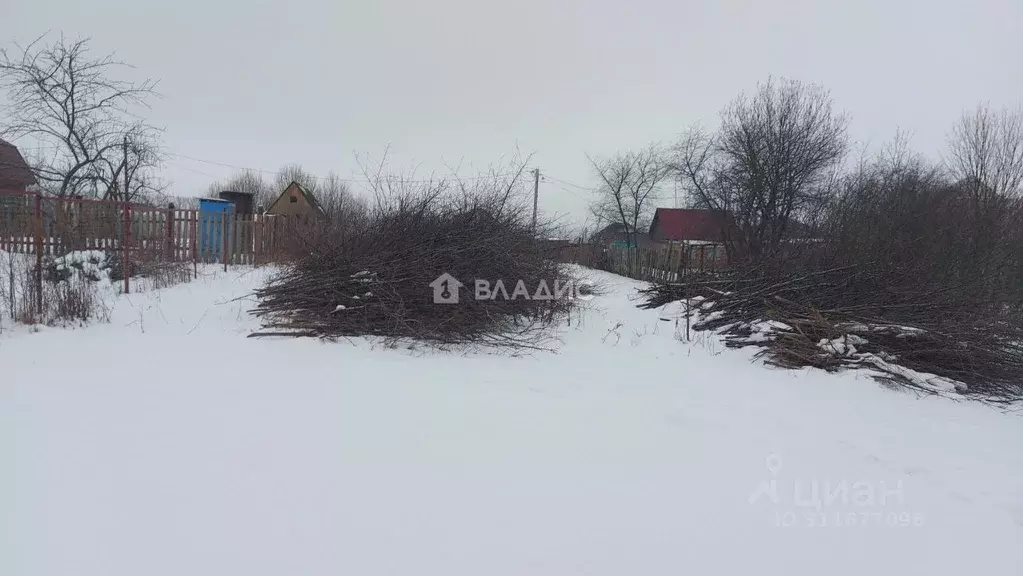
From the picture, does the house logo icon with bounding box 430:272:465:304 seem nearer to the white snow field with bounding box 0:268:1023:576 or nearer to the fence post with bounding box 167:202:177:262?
the white snow field with bounding box 0:268:1023:576

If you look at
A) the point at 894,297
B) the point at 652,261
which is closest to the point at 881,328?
the point at 894,297

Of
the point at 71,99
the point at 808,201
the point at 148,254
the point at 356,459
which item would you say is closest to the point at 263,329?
the point at 356,459

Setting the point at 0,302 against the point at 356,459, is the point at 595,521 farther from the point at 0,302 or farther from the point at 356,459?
the point at 0,302

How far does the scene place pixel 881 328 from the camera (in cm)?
528

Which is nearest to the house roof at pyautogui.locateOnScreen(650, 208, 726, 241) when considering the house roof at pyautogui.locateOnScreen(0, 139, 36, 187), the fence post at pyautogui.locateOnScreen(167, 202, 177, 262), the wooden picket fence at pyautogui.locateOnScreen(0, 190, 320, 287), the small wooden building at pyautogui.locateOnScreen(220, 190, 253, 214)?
the wooden picket fence at pyautogui.locateOnScreen(0, 190, 320, 287)

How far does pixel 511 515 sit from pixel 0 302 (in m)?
7.29

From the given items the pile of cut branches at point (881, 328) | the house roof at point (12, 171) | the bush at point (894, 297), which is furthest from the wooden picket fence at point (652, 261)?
the house roof at point (12, 171)

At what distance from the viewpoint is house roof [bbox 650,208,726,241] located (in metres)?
18.2

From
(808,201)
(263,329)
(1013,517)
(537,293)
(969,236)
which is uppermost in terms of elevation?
(808,201)

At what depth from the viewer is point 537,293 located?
6.75 m

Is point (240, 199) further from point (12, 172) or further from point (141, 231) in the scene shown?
point (141, 231)

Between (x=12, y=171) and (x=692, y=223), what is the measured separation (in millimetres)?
27564

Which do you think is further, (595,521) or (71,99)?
(71,99)

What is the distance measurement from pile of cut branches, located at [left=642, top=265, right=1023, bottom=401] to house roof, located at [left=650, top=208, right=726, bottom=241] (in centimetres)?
555
